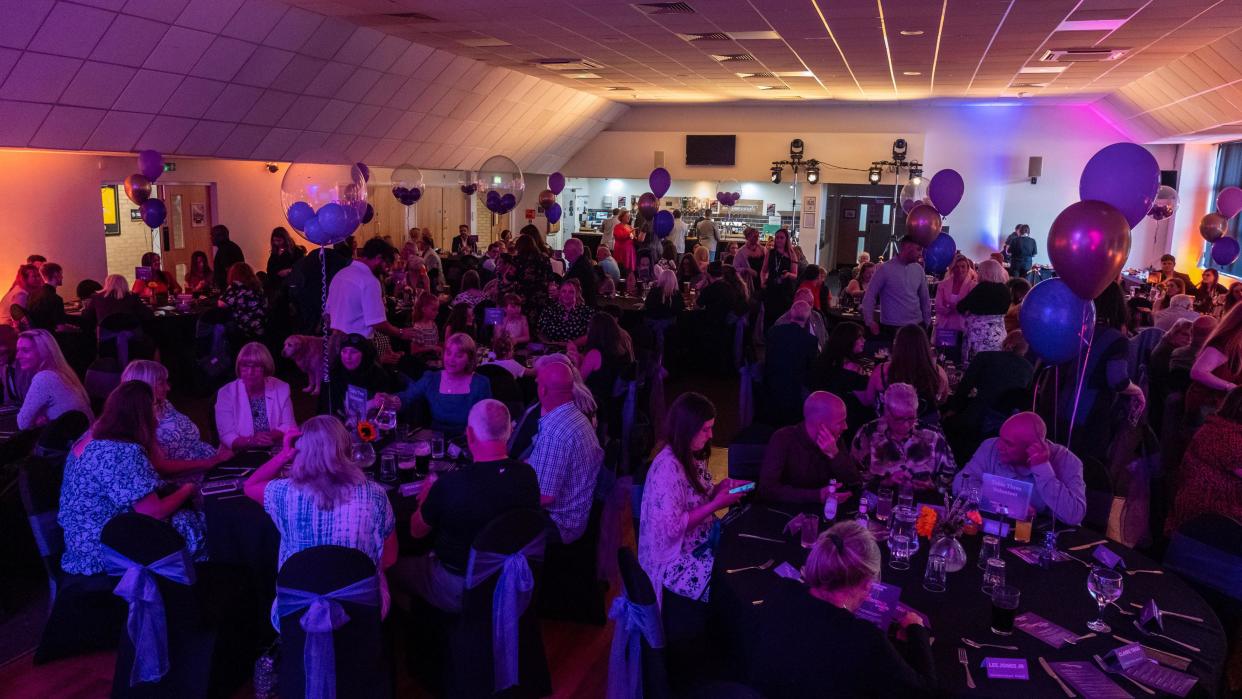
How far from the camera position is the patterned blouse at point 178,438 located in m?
4.25

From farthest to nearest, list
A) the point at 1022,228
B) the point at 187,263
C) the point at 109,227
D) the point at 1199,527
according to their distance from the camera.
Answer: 1. the point at 1022,228
2. the point at 187,263
3. the point at 109,227
4. the point at 1199,527

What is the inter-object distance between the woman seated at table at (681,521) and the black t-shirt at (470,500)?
1.67 feet

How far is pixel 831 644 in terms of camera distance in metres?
2.31

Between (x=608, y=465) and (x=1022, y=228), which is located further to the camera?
(x=1022, y=228)

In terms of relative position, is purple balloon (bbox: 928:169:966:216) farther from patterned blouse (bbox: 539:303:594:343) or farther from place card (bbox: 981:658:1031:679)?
place card (bbox: 981:658:1031:679)

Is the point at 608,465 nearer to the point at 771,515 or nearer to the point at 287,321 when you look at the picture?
the point at 771,515

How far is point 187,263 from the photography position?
13.2m

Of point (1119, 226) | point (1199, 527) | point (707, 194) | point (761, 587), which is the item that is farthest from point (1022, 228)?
point (761, 587)

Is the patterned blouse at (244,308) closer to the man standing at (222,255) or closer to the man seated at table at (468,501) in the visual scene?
the man standing at (222,255)

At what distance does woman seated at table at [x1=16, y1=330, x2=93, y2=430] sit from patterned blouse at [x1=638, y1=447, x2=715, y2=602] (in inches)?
131

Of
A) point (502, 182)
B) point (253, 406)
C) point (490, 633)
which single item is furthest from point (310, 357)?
point (502, 182)

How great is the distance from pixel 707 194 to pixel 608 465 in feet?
52.9

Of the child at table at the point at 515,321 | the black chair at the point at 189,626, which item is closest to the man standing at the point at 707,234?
the child at table at the point at 515,321

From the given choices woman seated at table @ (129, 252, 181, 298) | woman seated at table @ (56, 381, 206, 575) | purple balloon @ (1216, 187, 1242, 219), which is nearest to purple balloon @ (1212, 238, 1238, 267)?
purple balloon @ (1216, 187, 1242, 219)
